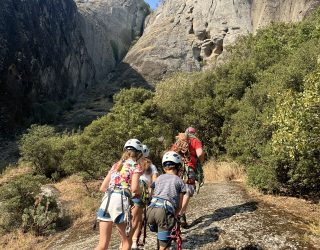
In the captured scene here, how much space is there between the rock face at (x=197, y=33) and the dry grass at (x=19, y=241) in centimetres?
4809

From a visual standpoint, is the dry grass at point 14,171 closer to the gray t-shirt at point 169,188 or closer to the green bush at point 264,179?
the green bush at point 264,179

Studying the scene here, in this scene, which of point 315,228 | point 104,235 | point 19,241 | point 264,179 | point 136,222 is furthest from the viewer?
point 19,241

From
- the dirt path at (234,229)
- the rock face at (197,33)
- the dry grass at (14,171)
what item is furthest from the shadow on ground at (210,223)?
the rock face at (197,33)

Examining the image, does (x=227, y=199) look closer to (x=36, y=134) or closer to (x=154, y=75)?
(x=36, y=134)

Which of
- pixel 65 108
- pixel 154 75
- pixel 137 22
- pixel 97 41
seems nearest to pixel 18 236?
pixel 65 108

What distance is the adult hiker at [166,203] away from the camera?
6148mm

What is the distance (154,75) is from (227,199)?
175 ft

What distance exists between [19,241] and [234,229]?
28.1ft

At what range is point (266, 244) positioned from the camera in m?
7.88

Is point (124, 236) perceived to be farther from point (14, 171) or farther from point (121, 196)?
point (14, 171)

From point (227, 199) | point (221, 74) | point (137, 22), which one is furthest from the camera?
point (137, 22)

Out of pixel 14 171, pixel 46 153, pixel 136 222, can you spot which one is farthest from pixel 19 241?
pixel 14 171

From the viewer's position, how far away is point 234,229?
8695mm

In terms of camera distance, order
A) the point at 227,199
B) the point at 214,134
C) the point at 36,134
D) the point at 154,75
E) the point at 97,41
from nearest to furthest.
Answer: the point at 227,199 → the point at 214,134 → the point at 36,134 → the point at 154,75 → the point at 97,41
